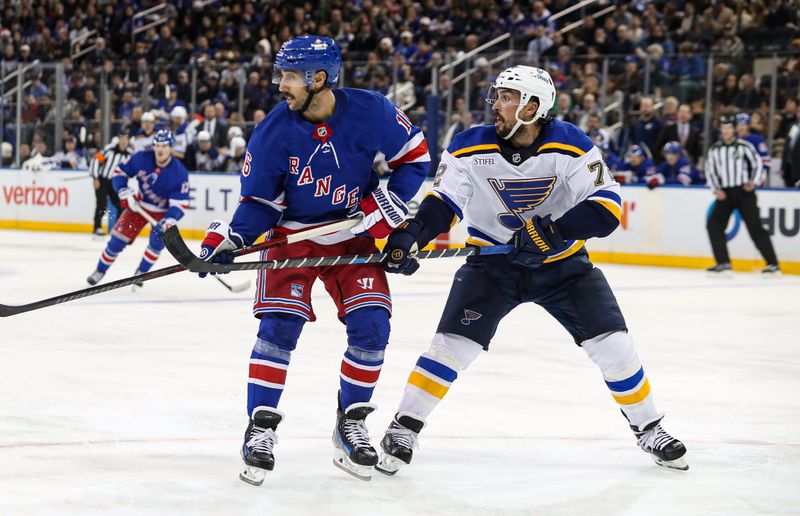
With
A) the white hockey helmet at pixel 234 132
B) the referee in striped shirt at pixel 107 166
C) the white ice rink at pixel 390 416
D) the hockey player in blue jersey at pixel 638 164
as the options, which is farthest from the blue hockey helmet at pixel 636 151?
the referee in striped shirt at pixel 107 166

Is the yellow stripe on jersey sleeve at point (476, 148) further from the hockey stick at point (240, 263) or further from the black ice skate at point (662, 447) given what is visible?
the black ice skate at point (662, 447)

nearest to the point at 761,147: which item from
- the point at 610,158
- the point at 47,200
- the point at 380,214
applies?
the point at 610,158

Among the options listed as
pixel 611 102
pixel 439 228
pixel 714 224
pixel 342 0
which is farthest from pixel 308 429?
pixel 342 0

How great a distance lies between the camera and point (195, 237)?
1436 cm

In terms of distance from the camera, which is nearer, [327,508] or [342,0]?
[327,508]

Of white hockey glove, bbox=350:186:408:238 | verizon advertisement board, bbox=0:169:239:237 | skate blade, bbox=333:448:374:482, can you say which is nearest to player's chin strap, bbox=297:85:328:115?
white hockey glove, bbox=350:186:408:238

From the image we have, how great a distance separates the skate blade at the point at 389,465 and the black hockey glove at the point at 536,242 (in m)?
0.69

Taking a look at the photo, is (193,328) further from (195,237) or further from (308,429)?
(195,237)

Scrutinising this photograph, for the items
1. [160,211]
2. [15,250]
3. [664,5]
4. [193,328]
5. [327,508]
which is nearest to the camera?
[327,508]

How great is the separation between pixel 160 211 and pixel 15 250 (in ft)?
12.6

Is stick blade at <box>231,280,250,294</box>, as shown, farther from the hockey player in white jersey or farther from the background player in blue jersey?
the hockey player in white jersey

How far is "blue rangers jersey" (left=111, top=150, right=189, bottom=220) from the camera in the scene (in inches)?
359

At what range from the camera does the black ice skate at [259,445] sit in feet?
11.0

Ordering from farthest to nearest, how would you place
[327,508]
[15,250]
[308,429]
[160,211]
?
[15,250]
[160,211]
[308,429]
[327,508]
